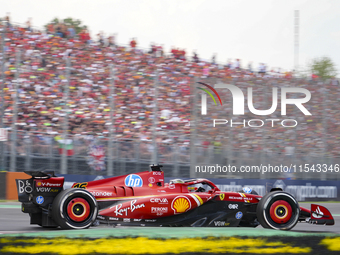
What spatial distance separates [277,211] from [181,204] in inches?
65.9

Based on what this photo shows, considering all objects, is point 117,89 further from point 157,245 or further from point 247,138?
point 157,245

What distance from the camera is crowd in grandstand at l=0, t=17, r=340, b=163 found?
1525 cm

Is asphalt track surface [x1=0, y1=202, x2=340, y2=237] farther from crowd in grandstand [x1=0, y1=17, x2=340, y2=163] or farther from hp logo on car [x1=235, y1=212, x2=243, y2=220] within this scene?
crowd in grandstand [x1=0, y1=17, x2=340, y2=163]

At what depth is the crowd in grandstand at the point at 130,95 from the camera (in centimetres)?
1525

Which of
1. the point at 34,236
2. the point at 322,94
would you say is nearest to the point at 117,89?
the point at 322,94

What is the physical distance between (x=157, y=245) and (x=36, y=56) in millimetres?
12233

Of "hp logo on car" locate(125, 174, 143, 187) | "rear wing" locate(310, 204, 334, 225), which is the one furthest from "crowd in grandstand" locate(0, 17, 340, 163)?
"rear wing" locate(310, 204, 334, 225)

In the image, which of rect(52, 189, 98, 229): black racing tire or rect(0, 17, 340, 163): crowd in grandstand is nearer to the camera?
rect(52, 189, 98, 229): black racing tire

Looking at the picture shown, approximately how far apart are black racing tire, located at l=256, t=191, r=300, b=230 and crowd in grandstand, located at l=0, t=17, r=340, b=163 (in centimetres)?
765

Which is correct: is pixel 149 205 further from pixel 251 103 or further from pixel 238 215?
pixel 251 103

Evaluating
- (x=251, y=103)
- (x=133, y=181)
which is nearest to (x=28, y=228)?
(x=133, y=181)

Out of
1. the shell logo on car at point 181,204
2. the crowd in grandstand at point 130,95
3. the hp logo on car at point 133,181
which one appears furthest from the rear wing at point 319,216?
the crowd in grandstand at point 130,95

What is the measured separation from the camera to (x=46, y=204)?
6.94 metres

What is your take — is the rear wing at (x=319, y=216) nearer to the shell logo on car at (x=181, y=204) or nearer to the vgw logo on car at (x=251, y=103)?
the shell logo on car at (x=181, y=204)
